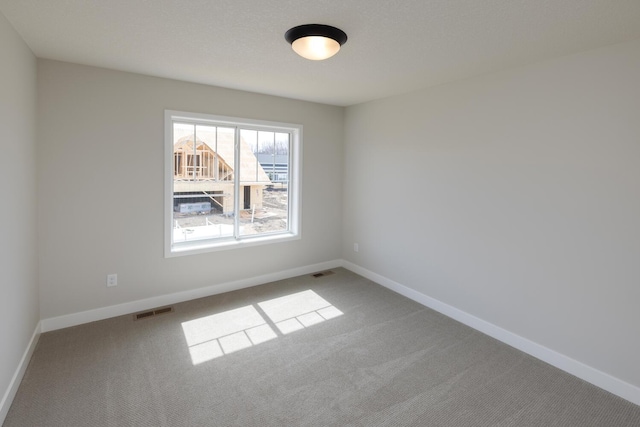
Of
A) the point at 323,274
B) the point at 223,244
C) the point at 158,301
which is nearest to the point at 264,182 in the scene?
the point at 223,244

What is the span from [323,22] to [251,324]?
2664 millimetres

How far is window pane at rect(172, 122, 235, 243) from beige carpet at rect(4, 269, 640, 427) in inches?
39.0

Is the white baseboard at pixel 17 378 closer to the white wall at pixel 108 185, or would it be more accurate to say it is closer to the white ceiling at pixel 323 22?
the white wall at pixel 108 185

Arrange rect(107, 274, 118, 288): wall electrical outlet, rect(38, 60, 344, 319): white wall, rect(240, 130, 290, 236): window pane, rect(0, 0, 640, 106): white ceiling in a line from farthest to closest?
rect(240, 130, 290, 236): window pane, rect(107, 274, 118, 288): wall electrical outlet, rect(38, 60, 344, 319): white wall, rect(0, 0, 640, 106): white ceiling

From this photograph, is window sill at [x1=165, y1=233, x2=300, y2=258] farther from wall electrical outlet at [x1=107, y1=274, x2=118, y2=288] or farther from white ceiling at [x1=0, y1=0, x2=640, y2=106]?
white ceiling at [x1=0, y1=0, x2=640, y2=106]

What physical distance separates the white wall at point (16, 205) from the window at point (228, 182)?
43.4 inches

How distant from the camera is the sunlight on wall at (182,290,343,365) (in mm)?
2856

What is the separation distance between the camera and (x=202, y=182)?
389cm

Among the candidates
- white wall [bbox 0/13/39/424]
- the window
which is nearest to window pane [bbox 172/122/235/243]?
the window

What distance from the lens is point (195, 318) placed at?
11.0 ft

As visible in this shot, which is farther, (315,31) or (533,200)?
(533,200)

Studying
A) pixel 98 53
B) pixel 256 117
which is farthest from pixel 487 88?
pixel 98 53

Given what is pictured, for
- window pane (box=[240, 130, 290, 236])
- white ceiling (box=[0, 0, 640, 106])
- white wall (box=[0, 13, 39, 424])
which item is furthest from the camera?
window pane (box=[240, 130, 290, 236])

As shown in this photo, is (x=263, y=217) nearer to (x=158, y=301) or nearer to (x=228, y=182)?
(x=228, y=182)
